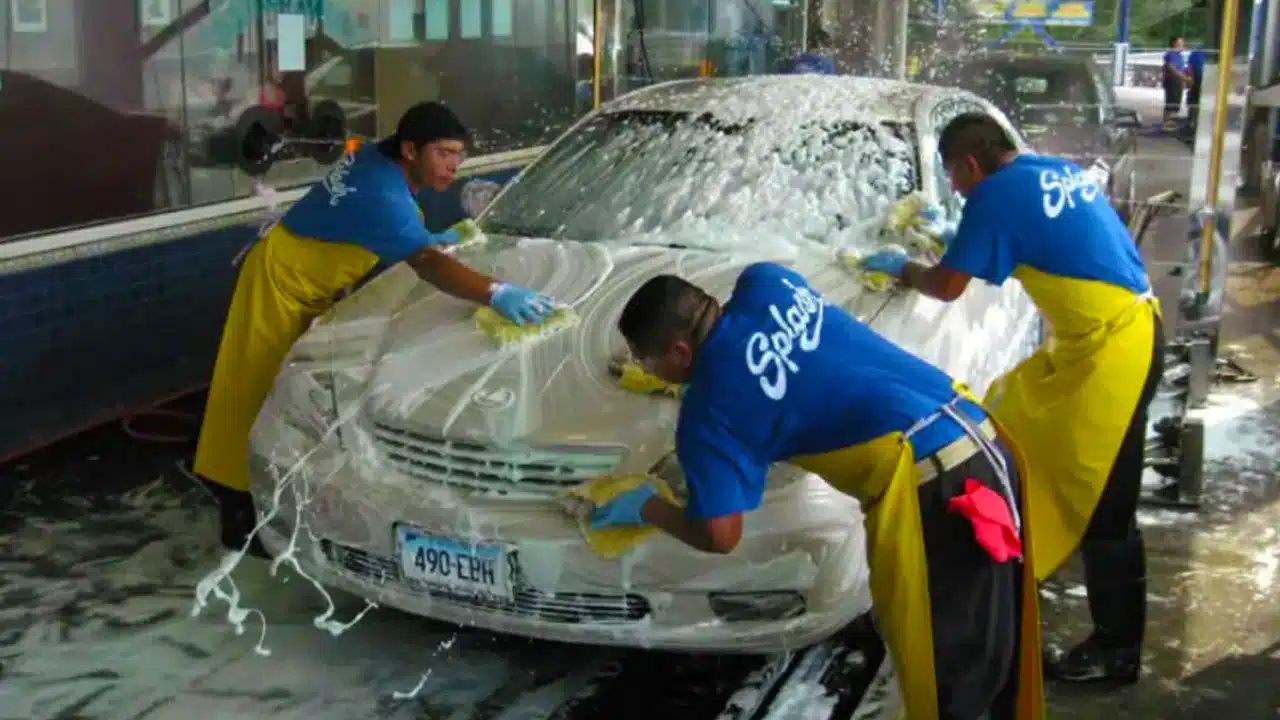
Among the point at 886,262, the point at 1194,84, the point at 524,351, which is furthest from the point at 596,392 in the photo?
the point at 1194,84

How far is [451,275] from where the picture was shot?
404 centimetres

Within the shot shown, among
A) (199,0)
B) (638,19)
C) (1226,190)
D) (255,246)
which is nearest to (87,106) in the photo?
A: (199,0)

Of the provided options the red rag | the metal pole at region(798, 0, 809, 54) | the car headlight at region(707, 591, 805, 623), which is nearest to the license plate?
the car headlight at region(707, 591, 805, 623)

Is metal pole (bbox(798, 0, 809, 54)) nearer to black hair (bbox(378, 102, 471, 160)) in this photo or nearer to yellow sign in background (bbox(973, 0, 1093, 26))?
yellow sign in background (bbox(973, 0, 1093, 26))

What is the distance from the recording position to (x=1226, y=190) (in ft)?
18.5

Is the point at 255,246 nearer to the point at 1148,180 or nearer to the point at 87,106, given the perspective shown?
the point at 87,106

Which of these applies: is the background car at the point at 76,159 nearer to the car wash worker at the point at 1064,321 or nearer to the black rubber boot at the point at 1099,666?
the car wash worker at the point at 1064,321

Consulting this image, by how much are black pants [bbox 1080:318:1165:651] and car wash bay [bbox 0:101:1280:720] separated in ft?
0.60

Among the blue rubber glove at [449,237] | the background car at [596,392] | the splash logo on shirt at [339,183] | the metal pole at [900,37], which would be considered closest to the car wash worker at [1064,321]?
the background car at [596,392]

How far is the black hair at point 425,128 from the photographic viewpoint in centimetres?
412

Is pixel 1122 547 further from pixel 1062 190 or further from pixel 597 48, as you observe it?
pixel 597 48

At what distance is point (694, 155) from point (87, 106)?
9.96 feet

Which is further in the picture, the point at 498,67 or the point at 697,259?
the point at 498,67

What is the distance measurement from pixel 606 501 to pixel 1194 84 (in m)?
4.08
